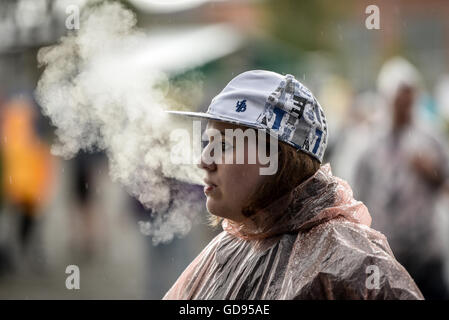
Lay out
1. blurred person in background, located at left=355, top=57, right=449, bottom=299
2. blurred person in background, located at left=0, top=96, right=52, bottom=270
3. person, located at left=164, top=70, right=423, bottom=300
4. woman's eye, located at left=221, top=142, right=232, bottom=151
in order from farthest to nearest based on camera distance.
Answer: blurred person in background, located at left=0, top=96, right=52, bottom=270, blurred person in background, located at left=355, top=57, right=449, bottom=299, woman's eye, located at left=221, top=142, right=232, bottom=151, person, located at left=164, top=70, right=423, bottom=300


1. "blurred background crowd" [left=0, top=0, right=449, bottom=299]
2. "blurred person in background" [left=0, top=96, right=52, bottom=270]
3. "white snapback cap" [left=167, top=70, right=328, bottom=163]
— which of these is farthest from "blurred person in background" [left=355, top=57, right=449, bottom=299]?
"blurred person in background" [left=0, top=96, right=52, bottom=270]

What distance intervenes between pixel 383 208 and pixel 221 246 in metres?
2.90

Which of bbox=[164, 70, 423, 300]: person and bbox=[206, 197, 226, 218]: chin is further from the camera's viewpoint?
bbox=[206, 197, 226, 218]: chin

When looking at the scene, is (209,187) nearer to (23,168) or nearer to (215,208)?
(215,208)

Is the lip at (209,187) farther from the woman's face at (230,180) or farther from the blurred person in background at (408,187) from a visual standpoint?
the blurred person in background at (408,187)

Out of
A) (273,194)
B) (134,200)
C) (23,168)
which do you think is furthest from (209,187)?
(23,168)

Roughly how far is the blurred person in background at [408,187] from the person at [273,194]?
2736 mm

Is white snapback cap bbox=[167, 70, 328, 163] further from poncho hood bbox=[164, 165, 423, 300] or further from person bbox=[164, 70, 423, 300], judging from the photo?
poncho hood bbox=[164, 165, 423, 300]

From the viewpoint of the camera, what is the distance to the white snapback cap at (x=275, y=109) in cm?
251

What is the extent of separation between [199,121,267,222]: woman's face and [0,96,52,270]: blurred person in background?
641 cm

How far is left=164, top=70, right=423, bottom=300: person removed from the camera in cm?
245

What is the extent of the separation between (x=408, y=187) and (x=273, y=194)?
3.11 m

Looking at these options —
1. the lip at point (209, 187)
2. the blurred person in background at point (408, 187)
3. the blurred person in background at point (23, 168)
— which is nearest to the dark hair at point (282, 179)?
the lip at point (209, 187)

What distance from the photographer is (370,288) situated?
224 cm
